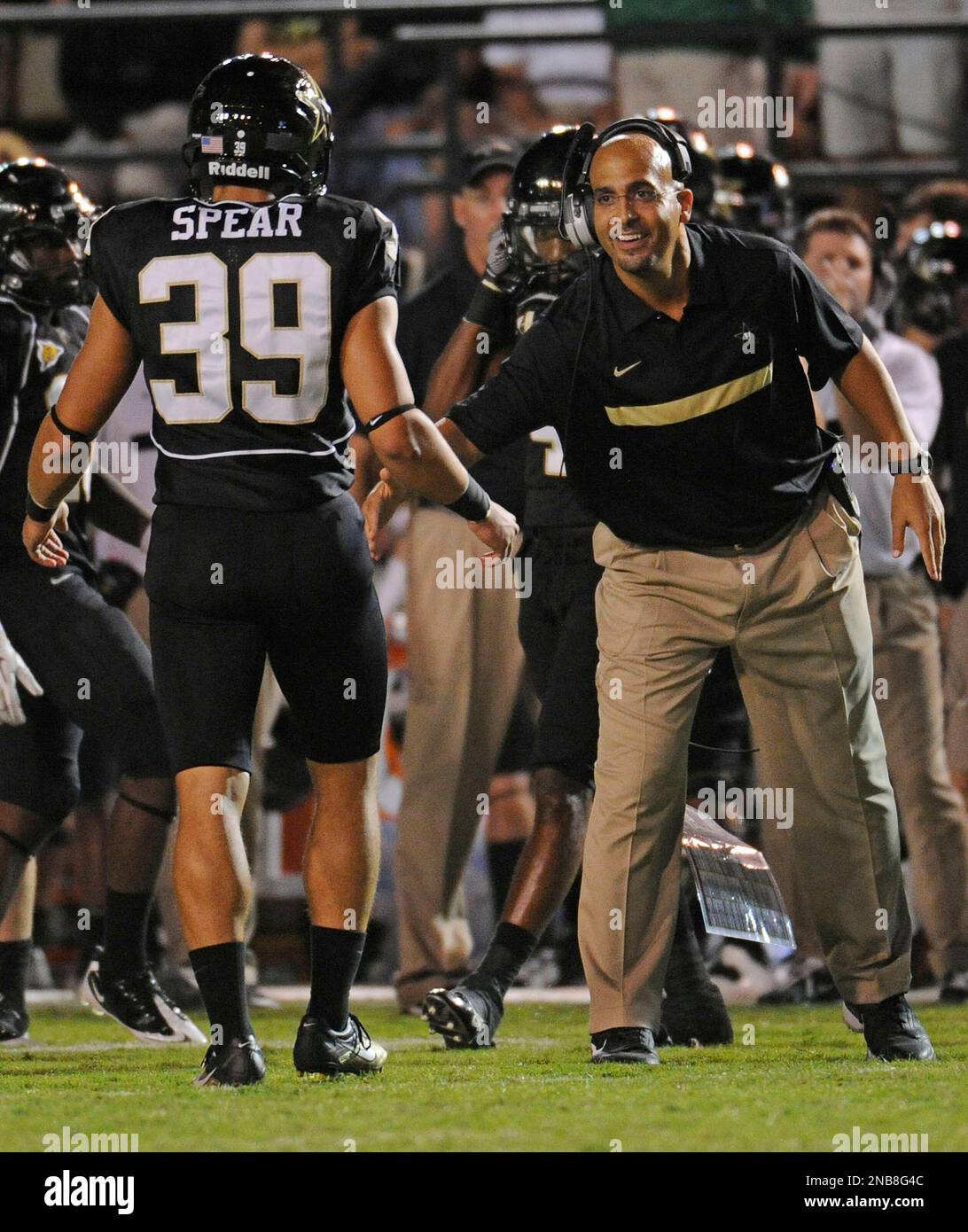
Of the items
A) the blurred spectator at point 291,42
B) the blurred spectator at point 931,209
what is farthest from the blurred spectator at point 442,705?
the blurred spectator at point 291,42

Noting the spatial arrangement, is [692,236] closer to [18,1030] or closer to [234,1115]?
[234,1115]

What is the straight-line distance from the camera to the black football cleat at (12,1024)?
222 inches

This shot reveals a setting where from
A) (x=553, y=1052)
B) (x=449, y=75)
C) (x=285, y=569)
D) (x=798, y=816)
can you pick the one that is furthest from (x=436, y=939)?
(x=449, y=75)

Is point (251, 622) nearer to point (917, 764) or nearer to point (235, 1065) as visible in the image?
point (235, 1065)

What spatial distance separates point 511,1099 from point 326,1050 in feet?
1.71

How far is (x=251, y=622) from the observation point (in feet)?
14.6

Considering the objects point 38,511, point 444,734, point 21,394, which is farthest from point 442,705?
point 38,511

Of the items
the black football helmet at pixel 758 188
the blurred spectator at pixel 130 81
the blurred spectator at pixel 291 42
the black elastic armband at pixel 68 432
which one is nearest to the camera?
the black elastic armband at pixel 68 432

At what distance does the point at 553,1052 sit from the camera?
5258 mm

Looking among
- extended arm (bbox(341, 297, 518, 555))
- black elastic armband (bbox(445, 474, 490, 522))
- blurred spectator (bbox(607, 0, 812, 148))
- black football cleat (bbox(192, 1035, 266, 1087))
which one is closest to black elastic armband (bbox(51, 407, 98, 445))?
extended arm (bbox(341, 297, 518, 555))

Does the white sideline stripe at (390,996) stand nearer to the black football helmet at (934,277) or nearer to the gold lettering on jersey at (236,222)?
the black football helmet at (934,277)

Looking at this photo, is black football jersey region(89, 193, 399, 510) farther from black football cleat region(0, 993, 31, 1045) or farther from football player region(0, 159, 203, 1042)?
black football cleat region(0, 993, 31, 1045)

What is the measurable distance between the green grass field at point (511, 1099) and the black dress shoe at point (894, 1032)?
0.18ft

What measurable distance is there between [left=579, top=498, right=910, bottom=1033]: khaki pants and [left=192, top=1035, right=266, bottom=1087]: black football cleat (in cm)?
78
